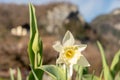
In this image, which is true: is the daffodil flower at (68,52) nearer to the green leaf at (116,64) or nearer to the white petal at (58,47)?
the white petal at (58,47)

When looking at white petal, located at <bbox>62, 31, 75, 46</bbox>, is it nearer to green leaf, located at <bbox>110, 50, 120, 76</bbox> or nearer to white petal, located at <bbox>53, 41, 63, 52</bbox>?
white petal, located at <bbox>53, 41, 63, 52</bbox>

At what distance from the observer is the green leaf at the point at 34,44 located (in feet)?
4.38

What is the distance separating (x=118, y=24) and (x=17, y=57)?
2008 cm

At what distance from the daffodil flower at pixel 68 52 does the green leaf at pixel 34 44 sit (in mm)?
93

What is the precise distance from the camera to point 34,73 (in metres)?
1.32

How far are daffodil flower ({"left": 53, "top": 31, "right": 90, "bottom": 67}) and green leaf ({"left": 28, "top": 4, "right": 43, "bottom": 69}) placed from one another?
9 cm

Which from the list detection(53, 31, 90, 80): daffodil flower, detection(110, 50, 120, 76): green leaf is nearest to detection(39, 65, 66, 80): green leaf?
detection(53, 31, 90, 80): daffodil flower

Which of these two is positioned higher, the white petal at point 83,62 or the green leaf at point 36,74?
the white petal at point 83,62

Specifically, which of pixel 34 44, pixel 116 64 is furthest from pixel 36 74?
pixel 116 64

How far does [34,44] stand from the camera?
1.33 m

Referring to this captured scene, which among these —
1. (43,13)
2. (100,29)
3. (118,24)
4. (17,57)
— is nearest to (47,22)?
(43,13)

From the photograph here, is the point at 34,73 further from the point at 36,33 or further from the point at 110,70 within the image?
the point at 110,70

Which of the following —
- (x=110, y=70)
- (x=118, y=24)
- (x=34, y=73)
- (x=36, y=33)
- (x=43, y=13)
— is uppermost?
(x=36, y=33)

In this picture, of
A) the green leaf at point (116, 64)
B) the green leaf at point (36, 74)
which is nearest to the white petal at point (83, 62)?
the green leaf at point (36, 74)
